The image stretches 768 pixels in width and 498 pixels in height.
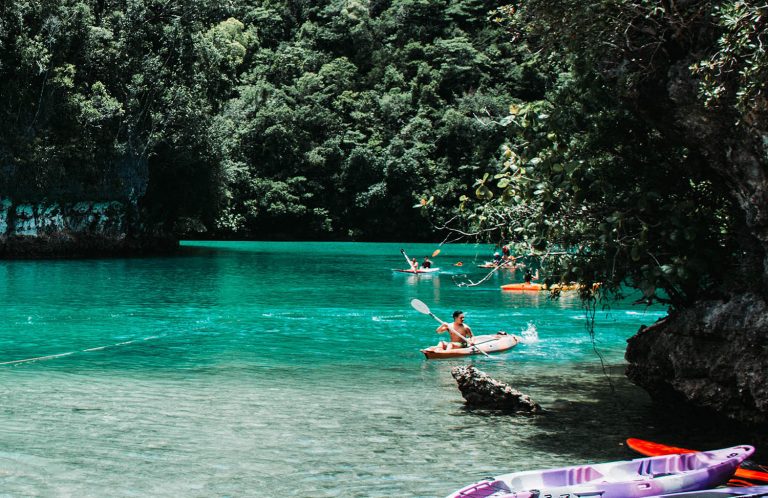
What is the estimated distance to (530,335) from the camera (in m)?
22.0

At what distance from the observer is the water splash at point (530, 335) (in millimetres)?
21344

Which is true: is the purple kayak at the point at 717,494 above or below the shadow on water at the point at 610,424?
above

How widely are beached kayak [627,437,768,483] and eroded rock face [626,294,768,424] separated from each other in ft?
2.52

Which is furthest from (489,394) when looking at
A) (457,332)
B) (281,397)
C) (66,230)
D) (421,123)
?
(421,123)

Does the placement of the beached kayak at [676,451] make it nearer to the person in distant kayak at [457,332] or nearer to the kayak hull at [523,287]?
the person in distant kayak at [457,332]

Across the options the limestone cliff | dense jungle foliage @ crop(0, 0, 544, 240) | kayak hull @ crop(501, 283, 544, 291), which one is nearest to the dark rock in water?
the limestone cliff

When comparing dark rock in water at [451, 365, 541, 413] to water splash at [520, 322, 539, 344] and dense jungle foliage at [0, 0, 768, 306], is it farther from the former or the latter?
water splash at [520, 322, 539, 344]

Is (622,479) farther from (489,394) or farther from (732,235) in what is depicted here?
(489,394)

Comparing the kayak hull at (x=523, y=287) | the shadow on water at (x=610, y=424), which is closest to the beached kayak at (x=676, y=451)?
the shadow on water at (x=610, y=424)

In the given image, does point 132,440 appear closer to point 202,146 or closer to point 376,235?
point 202,146

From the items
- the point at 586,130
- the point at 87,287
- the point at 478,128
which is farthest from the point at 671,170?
the point at 478,128

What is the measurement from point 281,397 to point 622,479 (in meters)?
7.35

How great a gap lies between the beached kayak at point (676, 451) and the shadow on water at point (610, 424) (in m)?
0.14

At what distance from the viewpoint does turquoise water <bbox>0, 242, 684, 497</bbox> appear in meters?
9.54
